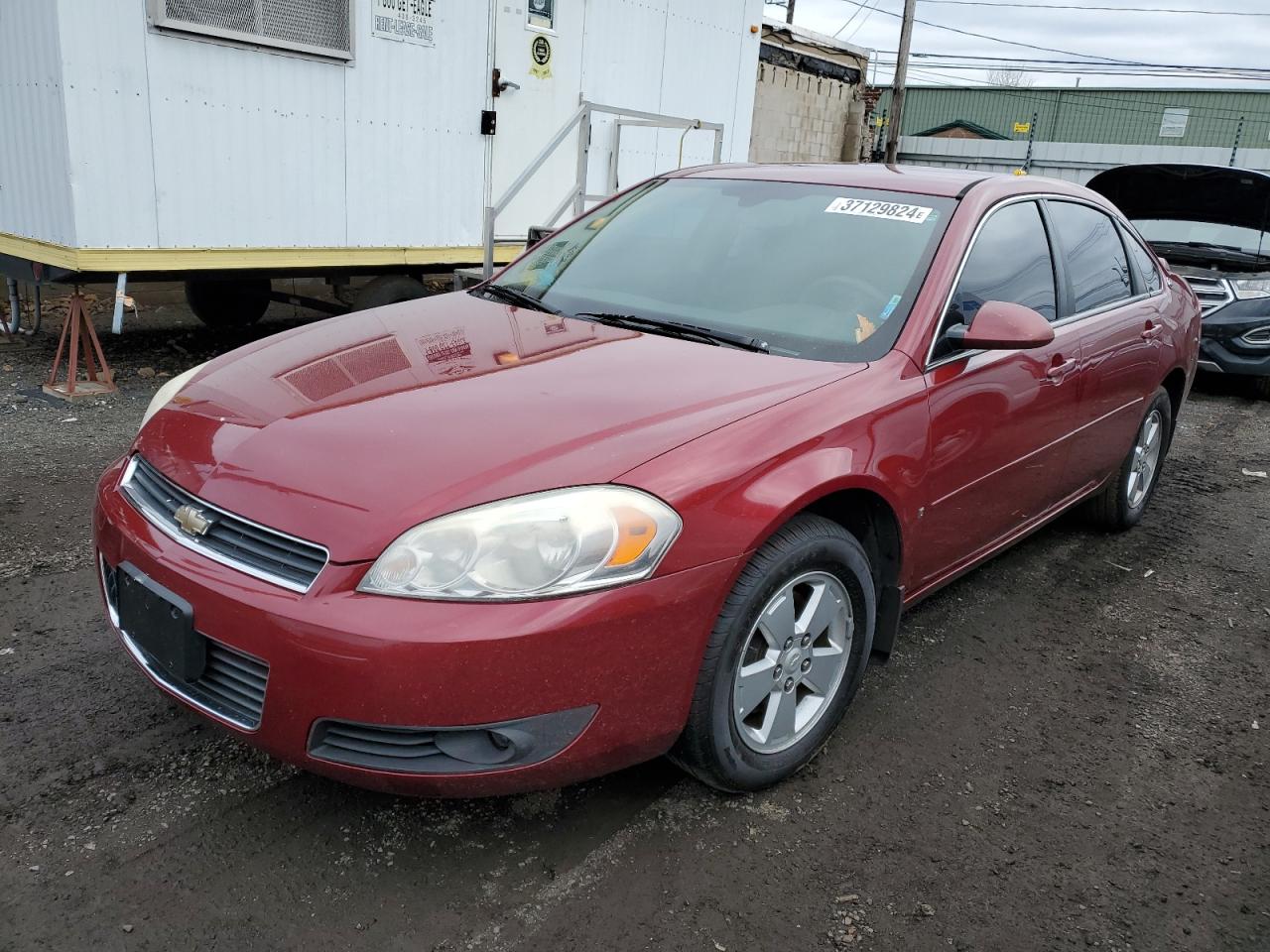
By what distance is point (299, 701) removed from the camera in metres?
2.12

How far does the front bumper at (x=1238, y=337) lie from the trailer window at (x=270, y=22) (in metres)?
6.86

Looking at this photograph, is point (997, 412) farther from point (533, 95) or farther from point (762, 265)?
point (533, 95)

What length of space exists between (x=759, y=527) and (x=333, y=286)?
633 cm

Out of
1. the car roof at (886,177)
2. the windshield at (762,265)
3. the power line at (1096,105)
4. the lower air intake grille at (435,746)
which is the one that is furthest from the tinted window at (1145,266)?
the power line at (1096,105)

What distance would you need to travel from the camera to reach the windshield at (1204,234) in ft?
28.6

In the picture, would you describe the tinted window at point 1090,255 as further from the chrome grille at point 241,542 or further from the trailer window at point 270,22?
the trailer window at point 270,22

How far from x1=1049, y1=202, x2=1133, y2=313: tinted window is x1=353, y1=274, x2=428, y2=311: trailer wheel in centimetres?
486

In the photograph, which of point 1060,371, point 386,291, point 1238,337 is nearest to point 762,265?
point 1060,371

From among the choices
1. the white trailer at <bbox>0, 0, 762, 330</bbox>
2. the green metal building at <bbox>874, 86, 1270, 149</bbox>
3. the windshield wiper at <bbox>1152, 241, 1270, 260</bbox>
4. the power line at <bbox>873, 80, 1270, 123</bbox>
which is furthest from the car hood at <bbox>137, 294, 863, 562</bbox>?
the power line at <bbox>873, 80, 1270, 123</bbox>

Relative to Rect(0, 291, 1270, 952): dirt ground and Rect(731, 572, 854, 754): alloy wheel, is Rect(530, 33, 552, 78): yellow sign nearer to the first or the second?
Rect(0, 291, 1270, 952): dirt ground

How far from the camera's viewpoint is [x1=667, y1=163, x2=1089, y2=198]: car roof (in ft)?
11.7

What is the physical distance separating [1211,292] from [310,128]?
704 cm

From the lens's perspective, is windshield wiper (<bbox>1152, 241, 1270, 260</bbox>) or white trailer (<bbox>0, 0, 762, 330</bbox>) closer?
white trailer (<bbox>0, 0, 762, 330</bbox>)

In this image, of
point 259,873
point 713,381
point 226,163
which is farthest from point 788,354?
point 226,163
